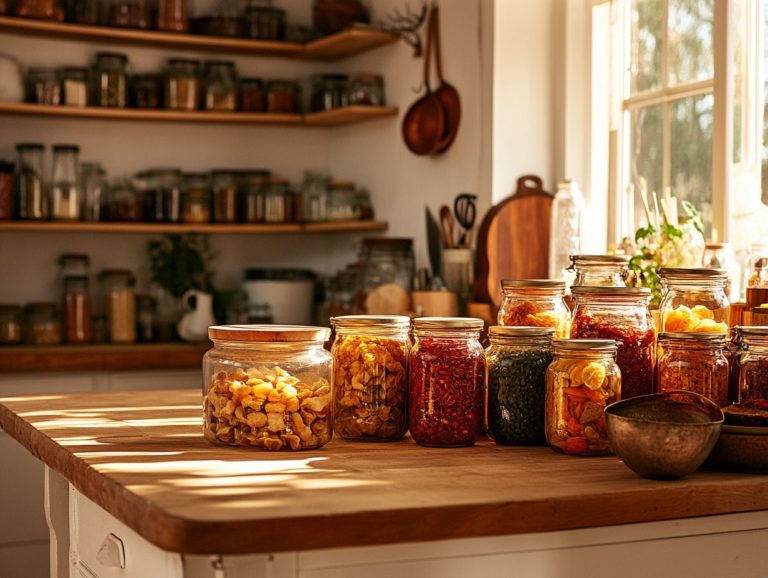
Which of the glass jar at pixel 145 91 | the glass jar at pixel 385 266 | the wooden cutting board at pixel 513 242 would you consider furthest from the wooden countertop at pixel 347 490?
the glass jar at pixel 145 91

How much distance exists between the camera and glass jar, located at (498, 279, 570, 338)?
1923 millimetres

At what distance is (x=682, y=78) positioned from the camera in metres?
3.03

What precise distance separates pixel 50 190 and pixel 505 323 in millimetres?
2790

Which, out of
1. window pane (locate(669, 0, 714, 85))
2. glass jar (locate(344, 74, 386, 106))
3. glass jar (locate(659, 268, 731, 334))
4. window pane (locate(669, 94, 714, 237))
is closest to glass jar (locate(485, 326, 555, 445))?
glass jar (locate(659, 268, 731, 334))

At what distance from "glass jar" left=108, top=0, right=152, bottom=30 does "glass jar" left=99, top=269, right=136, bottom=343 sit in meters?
0.97

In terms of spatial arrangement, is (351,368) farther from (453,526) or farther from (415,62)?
(415,62)

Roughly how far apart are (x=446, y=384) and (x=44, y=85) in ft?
9.79

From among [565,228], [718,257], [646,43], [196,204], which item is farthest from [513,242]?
[196,204]

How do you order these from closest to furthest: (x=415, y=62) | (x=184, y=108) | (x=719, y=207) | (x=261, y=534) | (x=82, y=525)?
1. (x=261, y=534)
2. (x=82, y=525)
3. (x=719, y=207)
4. (x=415, y=62)
5. (x=184, y=108)

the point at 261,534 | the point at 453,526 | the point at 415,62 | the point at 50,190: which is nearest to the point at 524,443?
the point at 453,526

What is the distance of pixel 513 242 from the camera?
3.38 meters

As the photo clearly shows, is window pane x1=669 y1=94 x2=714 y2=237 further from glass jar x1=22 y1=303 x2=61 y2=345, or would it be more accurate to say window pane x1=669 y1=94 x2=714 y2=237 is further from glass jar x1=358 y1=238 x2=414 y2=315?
glass jar x1=22 y1=303 x2=61 y2=345

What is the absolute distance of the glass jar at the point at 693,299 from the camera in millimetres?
1883

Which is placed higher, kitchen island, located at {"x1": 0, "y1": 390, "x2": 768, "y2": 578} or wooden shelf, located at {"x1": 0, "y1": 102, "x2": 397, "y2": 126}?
wooden shelf, located at {"x1": 0, "y1": 102, "x2": 397, "y2": 126}
